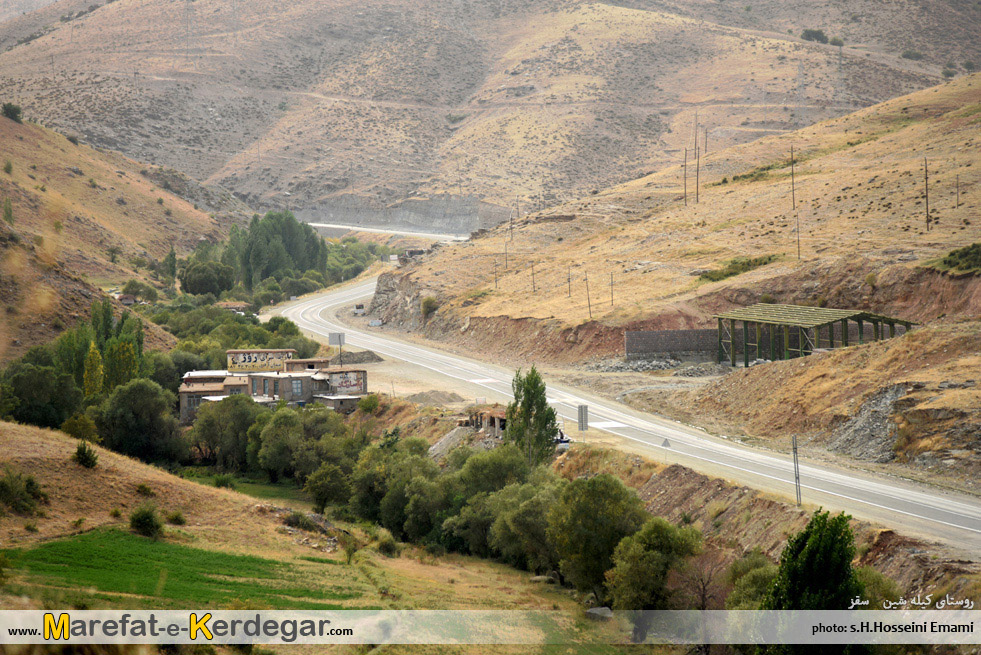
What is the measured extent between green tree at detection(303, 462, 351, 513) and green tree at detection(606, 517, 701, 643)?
59.4 feet

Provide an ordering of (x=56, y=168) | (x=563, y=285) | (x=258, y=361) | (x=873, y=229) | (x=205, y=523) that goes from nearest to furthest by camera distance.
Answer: (x=205, y=523) < (x=258, y=361) < (x=873, y=229) < (x=563, y=285) < (x=56, y=168)

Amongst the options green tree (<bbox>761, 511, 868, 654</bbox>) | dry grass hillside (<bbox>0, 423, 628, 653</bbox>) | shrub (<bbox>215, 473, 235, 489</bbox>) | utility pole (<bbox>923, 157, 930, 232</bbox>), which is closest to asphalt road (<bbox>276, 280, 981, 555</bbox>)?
green tree (<bbox>761, 511, 868, 654</bbox>)

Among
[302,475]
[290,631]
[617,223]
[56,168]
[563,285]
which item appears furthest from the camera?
[56,168]

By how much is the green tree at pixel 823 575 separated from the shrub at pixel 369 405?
3691 centimetres

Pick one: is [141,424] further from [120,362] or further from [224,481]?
[224,481]

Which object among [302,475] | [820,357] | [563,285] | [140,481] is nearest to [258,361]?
[302,475]

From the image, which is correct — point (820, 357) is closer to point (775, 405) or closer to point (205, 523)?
point (775, 405)

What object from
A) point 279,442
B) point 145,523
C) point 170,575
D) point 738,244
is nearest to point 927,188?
point 738,244

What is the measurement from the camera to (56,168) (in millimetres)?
103062

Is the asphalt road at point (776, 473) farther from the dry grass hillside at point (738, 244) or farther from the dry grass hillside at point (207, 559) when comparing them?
the dry grass hillside at point (738, 244)

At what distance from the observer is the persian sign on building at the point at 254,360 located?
2544 inches

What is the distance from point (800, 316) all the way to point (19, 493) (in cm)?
3822

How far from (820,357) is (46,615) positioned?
3798 centimetres

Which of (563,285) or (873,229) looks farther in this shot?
(563,285)
